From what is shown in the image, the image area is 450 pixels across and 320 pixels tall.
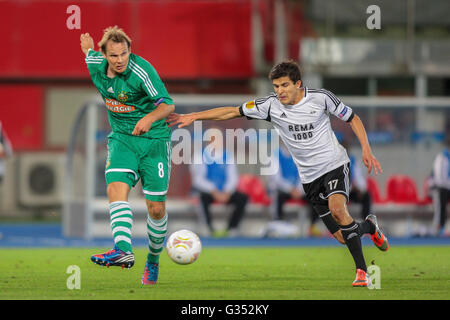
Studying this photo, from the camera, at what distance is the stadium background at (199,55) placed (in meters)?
22.5

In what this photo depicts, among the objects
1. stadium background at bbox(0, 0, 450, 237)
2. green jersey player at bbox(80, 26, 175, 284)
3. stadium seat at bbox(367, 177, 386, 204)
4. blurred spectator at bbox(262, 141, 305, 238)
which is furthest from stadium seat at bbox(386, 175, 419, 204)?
green jersey player at bbox(80, 26, 175, 284)

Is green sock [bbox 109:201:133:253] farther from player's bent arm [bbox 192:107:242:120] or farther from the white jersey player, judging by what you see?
player's bent arm [bbox 192:107:242:120]

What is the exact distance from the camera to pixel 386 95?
23078mm

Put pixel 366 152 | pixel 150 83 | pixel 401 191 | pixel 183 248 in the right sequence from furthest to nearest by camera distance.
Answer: pixel 401 191 < pixel 183 248 < pixel 366 152 < pixel 150 83

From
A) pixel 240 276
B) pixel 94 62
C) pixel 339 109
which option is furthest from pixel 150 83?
pixel 240 276

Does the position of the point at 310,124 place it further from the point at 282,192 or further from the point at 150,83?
the point at 282,192

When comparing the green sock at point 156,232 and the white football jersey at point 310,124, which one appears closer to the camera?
the green sock at point 156,232

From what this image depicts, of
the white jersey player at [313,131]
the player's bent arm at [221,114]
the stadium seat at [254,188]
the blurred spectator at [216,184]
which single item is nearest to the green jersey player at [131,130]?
the white jersey player at [313,131]

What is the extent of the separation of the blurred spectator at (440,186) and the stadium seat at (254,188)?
2.94 metres

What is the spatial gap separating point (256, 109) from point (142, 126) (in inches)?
55.7

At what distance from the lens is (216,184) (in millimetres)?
17078

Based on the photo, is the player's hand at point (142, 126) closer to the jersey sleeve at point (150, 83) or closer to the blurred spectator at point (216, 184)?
the jersey sleeve at point (150, 83)
